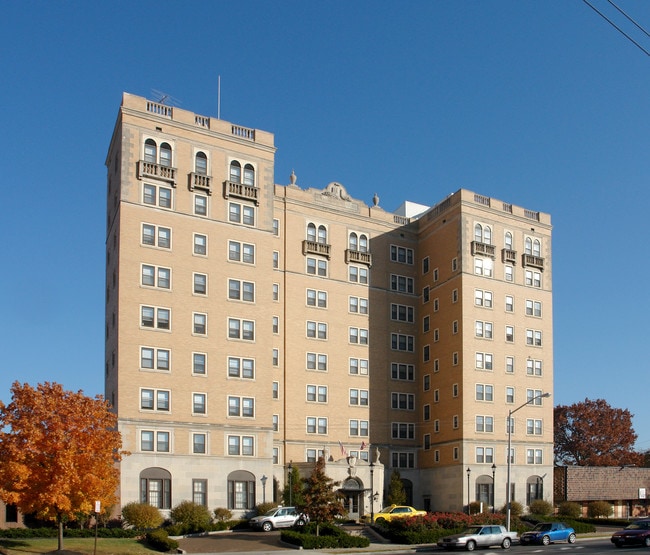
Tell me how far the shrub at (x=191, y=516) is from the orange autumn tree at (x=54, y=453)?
40.6 feet

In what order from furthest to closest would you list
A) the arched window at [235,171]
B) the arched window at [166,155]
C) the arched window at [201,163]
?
the arched window at [235,171]
the arched window at [201,163]
the arched window at [166,155]

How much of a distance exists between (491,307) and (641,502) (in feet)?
88.9

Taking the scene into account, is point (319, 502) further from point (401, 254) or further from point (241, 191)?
point (401, 254)

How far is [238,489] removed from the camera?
6619cm

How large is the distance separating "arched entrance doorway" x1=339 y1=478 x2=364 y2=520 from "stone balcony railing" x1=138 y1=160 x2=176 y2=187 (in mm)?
29675

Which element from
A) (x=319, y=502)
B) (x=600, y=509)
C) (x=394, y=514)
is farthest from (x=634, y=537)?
(x=600, y=509)

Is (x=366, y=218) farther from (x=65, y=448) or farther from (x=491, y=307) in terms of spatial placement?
(x=65, y=448)

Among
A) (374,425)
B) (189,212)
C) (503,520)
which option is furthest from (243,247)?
(503,520)

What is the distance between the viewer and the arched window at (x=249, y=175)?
236 feet

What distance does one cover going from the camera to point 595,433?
390 ft

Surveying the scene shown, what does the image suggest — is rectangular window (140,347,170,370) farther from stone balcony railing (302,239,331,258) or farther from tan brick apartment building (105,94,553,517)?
stone balcony railing (302,239,331,258)

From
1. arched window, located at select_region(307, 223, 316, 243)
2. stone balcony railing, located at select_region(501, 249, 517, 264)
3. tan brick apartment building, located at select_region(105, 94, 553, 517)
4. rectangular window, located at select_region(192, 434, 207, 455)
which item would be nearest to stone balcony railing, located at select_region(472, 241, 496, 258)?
tan brick apartment building, located at select_region(105, 94, 553, 517)

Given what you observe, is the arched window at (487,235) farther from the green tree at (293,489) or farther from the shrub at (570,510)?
the green tree at (293,489)

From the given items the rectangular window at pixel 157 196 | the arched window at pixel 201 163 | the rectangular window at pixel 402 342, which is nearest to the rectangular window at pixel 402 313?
the rectangular window at pixel 402 342
